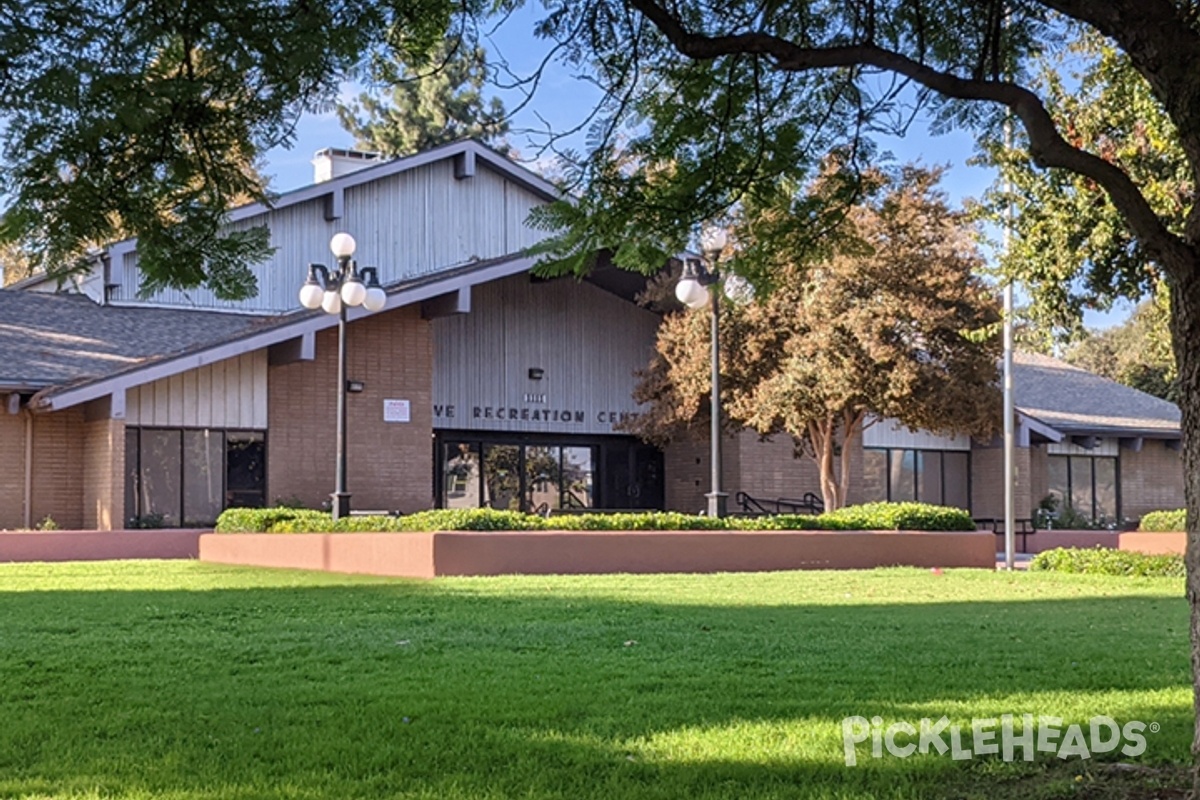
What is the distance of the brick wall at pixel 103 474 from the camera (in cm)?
2455

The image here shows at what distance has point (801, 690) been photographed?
290 inches

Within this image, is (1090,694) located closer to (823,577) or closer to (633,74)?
(633,74)

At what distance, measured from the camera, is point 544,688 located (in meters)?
7.39

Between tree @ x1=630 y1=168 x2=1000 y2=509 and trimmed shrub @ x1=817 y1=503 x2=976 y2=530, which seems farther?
tree @ x1=630 y1=168 x2=1000 y2=509

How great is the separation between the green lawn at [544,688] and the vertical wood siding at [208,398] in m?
12.7

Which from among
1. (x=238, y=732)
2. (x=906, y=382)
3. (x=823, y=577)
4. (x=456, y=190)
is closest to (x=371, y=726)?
(x=238, y=732)

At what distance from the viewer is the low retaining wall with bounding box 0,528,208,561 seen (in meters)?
22.4

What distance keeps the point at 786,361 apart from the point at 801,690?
18.5m

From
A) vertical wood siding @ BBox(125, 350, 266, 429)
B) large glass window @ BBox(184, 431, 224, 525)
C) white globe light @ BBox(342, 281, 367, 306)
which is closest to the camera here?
white globe light @ BBox(342, 281, 367, 306)

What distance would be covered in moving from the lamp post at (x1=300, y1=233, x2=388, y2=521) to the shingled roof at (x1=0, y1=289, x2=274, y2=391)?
4.05 meters

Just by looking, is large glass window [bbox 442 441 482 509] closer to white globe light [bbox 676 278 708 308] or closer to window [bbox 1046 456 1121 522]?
white globe light [bbox 676 278 708 308]

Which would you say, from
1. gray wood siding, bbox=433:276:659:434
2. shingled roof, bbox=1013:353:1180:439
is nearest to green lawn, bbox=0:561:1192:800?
gray wood siding, bbox=433:276:659:434

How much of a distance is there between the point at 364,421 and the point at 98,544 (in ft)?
20.8

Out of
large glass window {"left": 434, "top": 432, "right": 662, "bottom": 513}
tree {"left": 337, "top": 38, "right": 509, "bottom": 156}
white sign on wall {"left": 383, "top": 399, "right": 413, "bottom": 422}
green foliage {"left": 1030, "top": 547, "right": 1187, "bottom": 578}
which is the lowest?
green foliage {"left": 1030, "top": 547, "right": 1187, "bottom": 578}
